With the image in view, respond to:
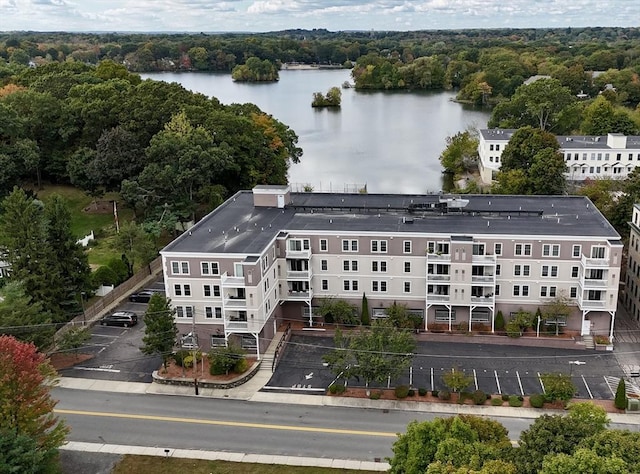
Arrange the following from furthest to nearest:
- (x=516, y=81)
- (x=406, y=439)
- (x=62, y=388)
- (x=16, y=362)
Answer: (x=516, y=81)
(x=62, y=388)
(x=16, y=362)
(x=406, y=439)

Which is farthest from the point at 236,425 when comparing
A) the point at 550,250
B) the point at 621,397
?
the point at 550,250

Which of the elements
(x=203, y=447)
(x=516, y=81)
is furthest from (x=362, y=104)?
(x=203, y=447)

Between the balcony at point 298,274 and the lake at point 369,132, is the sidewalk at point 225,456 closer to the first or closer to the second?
the balcony at point 298,274

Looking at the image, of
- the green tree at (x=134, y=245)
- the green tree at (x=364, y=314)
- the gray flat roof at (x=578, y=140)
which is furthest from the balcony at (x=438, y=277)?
the gray flat roof at (x=578, y=140)

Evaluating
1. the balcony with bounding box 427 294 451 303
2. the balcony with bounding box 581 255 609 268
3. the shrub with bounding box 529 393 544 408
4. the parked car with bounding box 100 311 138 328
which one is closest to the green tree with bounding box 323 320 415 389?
the balcony with bounding box 427 294 451 303

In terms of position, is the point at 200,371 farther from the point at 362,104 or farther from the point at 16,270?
the point at 362,104

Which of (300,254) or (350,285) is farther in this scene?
(350,285)

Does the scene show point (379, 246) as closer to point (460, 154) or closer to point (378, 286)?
point (378, 286)
